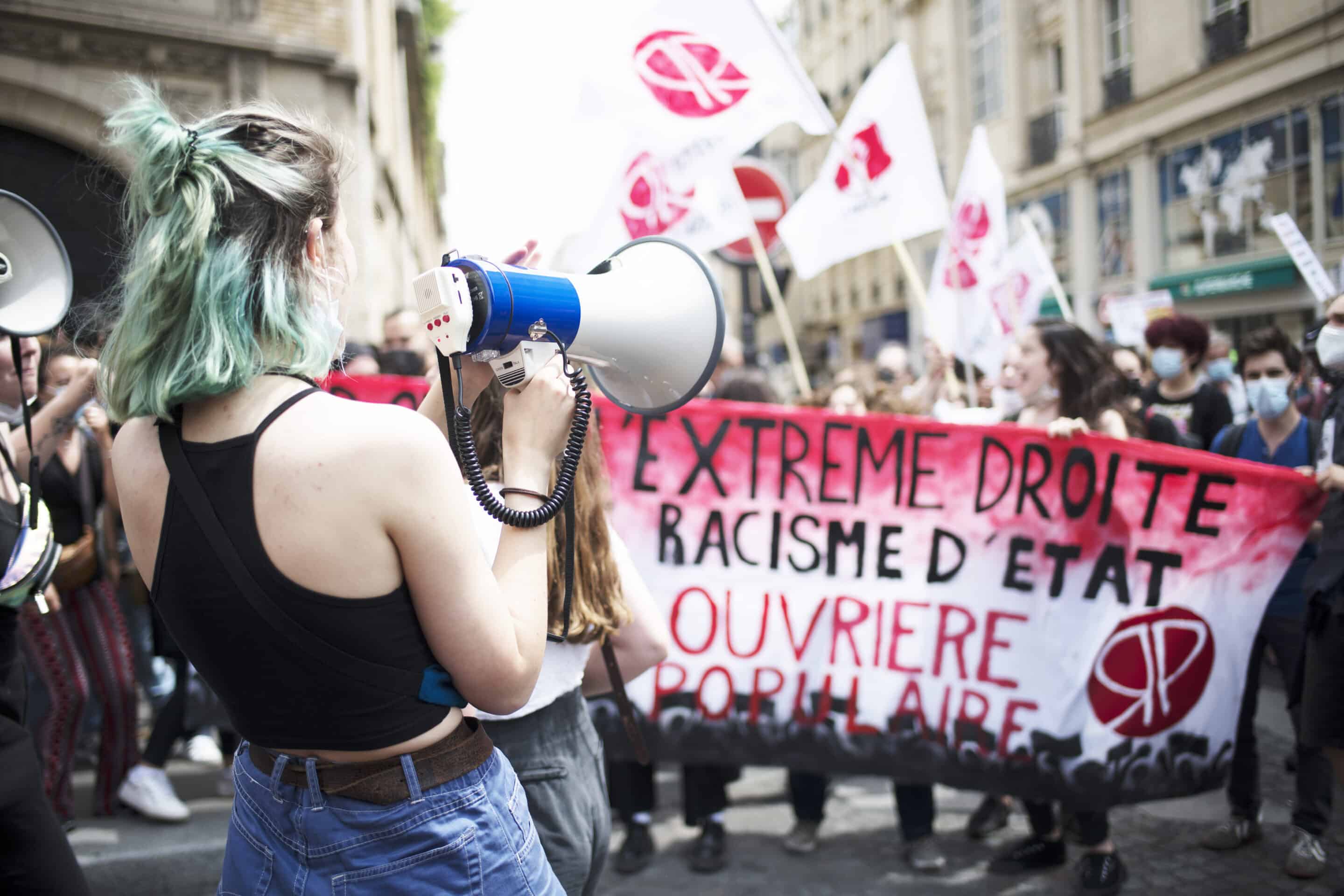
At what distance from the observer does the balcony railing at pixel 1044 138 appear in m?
19.6

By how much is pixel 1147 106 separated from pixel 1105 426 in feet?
48.4

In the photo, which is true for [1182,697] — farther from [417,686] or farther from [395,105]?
[395,105]

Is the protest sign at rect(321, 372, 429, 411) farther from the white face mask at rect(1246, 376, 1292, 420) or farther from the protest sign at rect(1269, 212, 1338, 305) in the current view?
the protest sign at rect(1269, 212, 1338, 305)

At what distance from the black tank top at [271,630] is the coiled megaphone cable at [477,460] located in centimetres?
15

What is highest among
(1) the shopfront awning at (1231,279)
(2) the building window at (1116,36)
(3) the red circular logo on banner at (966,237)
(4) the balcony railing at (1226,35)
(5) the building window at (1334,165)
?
(2) the building window at (1116,36)

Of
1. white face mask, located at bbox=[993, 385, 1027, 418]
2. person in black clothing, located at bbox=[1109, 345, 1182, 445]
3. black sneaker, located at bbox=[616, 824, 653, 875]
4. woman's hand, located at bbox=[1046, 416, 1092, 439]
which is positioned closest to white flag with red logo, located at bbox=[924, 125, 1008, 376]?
white face mask, located at bbox=[993, 385, 1027, 418]

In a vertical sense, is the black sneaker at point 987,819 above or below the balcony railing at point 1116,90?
below

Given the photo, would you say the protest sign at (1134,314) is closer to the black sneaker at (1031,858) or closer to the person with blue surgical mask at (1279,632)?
the person with blue surgical mask at (1279,632)

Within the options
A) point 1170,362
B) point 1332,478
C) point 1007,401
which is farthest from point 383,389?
point 1170,362

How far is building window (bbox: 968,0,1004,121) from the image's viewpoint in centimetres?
2212

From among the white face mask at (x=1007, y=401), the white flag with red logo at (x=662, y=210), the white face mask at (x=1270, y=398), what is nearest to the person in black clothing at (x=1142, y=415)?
the white face mask at (x=1270, y=398)

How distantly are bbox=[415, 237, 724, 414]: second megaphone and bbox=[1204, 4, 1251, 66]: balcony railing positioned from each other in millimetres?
13792

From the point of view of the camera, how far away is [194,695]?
13.4ft

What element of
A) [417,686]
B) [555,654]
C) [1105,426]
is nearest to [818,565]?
[1105,426]
